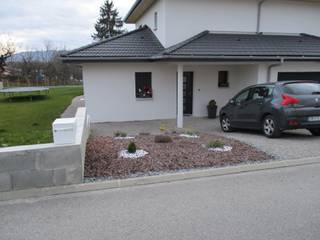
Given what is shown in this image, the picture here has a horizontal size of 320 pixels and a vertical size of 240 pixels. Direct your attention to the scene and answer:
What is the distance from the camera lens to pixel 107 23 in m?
44.6

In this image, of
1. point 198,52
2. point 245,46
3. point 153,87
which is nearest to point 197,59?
point 198,52

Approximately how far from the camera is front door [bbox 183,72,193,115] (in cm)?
1458

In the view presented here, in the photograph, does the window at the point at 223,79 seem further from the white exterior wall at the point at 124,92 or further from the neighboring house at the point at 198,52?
the white exterior wall at the point at 124,92

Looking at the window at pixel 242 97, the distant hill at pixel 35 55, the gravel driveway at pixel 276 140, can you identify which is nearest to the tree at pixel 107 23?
the distant hill at pixel 35 55

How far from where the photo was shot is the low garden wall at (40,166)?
15.0ft

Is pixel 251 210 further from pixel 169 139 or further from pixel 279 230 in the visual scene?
pixel 169 139

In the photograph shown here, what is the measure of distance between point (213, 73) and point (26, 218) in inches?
481

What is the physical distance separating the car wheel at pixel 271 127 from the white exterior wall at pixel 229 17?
655 cm

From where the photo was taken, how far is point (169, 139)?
24.8 ft

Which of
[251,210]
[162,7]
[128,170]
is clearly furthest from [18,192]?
[162,7]

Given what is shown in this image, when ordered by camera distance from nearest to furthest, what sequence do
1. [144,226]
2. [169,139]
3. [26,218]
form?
[144,226] → [26,218] → [169,139]

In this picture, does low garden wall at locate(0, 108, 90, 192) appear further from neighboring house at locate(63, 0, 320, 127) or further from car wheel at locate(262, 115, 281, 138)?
neighboring house at locate(63, 0, 320, 127)

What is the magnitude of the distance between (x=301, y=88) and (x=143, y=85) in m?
7.62

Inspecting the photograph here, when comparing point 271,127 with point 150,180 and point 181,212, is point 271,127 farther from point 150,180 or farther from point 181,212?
point 181,212
